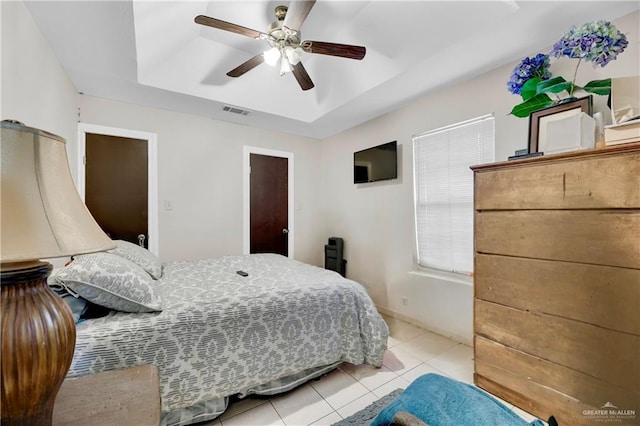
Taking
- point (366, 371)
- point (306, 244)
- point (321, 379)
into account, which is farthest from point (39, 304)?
point (306, 244)

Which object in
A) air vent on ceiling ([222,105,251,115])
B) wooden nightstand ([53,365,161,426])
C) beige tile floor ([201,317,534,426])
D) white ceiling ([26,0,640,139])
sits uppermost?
white ceiling ([26,0,640,139])

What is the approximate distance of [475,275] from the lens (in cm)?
178

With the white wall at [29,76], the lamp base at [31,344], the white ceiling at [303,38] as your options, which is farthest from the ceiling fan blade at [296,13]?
the lamp base at [31,344]

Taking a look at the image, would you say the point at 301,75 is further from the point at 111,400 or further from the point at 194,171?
the point at 111,400

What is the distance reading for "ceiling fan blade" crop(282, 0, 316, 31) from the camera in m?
1.46

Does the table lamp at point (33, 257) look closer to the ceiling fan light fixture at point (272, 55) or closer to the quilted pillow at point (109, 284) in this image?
the quilted pillow at point (109, 284)

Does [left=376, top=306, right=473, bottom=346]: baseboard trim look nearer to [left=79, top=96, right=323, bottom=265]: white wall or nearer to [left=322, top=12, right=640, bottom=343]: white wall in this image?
[left=322, top=12, right=640, bottom=343]: white wall

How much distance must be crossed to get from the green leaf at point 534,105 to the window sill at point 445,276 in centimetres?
143

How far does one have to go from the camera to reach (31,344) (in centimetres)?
57

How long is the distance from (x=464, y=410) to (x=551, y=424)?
0.84 ft

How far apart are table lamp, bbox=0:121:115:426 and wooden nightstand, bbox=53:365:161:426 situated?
0.13m

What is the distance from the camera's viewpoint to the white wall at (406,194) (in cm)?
211

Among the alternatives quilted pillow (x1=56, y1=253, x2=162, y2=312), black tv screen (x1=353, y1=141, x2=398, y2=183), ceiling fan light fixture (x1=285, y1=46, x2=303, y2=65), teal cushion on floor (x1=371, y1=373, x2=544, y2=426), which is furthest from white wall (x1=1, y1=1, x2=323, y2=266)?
teal cushion on floor (x1=371, y1=373, x2=544, y2=426)

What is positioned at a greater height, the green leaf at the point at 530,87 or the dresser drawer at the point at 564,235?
the green leaf at the point at 530,87
